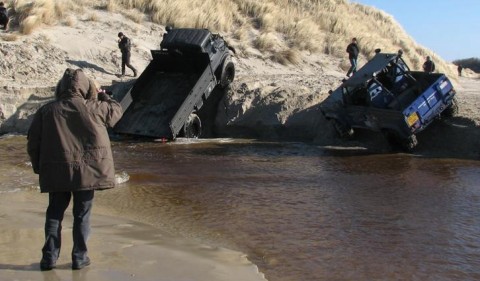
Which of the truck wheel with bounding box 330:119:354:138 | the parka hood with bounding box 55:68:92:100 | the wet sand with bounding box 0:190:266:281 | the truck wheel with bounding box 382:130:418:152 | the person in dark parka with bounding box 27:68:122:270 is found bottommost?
the truck wheel with bounding box 330:119:354:138

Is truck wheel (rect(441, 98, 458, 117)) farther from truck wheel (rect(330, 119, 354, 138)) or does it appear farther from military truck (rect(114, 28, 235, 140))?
military truck (rect(114, 28, 235, 140))

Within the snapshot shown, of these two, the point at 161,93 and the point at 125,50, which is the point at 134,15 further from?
the point at 161,93

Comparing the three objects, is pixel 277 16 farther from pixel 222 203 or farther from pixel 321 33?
pixel 222 203

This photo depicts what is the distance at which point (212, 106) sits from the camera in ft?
58.1

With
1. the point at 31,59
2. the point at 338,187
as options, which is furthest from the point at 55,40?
the point at 338,187

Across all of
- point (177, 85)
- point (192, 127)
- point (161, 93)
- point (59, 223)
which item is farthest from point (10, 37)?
point (59, 223)

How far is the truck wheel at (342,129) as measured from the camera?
48.1 feet

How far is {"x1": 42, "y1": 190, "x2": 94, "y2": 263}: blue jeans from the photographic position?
493cm

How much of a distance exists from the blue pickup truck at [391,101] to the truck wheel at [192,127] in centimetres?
333

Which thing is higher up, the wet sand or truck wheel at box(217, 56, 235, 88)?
the wet sand

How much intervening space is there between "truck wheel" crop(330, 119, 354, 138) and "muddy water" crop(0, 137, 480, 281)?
1099mm

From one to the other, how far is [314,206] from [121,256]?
3650 mm

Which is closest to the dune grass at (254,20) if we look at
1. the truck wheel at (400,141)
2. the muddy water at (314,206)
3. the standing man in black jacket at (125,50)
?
the standing man in black jacket at (125,50)

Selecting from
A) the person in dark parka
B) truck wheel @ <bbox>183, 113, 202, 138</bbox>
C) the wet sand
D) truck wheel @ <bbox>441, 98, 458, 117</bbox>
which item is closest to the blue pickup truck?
truck wheel @ <bbox>441, 98, 458, 117</bbox>
